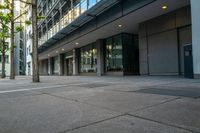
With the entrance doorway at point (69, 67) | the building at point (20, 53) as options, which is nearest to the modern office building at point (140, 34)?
the entrance doorway at point (69, 67)

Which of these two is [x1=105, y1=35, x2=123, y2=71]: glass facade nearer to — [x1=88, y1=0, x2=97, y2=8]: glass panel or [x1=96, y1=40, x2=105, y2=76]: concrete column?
[x1=96, y1=40, x2=105, y2=76]: concrete column

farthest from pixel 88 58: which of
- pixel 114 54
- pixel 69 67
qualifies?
pixel 69 67

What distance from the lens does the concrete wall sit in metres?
14.3

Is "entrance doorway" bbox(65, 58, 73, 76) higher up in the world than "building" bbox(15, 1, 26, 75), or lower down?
lower down

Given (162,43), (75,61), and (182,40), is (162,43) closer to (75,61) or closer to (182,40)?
(182,40)

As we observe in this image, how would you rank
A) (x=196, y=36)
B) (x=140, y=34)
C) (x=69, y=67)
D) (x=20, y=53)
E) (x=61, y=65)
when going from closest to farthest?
1. (x=196, y=36)
2. (x=140, y=34)
3. (x=69, y=67)
4. (x=61, y=65)
5. (x=20, y=53)

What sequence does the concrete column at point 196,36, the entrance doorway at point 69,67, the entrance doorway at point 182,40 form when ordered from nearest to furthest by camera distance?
the concrete column at point 196,36 → the entrance doorway at point 182,40 → the entrance doorway at point 69,67

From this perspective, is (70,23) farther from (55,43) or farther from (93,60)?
(55,43)

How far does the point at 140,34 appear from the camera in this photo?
17.7 metres

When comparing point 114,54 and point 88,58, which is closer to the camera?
point 114,54

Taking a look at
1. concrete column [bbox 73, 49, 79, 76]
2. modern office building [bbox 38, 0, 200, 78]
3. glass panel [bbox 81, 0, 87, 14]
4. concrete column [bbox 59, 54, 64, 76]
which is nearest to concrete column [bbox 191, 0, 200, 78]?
modern office building [bbox 38, 0, 200, 78]

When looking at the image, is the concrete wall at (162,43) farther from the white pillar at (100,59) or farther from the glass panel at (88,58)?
the glass panel at (88,58)

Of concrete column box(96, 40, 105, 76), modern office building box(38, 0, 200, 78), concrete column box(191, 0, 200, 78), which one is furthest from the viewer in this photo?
concrete column box(96, 40, 105, 76)

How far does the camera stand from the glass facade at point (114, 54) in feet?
68.2
